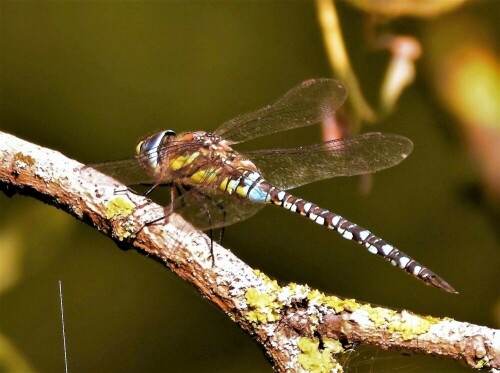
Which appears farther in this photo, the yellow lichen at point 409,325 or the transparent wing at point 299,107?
the transparent wing at point 299,107

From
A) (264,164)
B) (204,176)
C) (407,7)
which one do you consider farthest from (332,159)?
(407,7)

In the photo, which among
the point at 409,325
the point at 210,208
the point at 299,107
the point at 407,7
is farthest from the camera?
the point at 407,7

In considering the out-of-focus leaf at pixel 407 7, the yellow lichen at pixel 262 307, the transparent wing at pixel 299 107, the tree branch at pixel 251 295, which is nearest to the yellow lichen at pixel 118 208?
the tree branch at pixel 251 295

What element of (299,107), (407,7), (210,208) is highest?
(407,7)

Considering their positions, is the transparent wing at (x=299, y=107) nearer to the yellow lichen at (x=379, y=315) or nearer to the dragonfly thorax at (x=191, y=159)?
the dragonfly thorax at (x=191, y=159)

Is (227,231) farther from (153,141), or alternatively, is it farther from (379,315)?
(379,315)

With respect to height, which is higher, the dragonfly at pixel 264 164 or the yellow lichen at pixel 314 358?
the dragonfly at pixel 264 164

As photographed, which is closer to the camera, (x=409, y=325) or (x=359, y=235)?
(x=409, y=325)

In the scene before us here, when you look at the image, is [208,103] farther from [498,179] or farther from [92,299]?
[498,179]

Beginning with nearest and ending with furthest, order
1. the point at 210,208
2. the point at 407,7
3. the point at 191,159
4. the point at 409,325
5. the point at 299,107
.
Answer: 1. the point at 409,325
2. the point at 210,208
3. the point at 191,159
4. the point at 299,107
5. the point at 407,7
